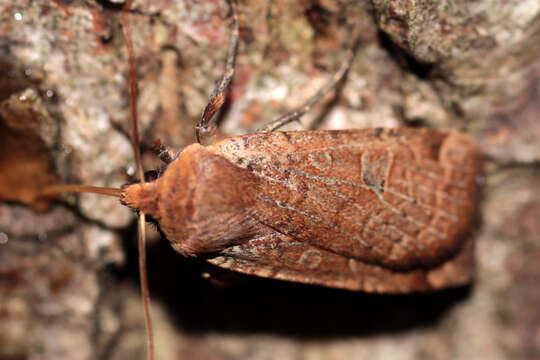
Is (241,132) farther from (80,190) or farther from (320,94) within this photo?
(80,190)

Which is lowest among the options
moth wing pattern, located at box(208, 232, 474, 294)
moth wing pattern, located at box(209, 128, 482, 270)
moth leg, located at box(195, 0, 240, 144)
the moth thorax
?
moth wing pattern, located at box(208, 232, 474, 294)

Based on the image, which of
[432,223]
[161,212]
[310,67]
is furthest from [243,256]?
[310,67]

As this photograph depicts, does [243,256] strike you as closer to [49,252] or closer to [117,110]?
[117,110]

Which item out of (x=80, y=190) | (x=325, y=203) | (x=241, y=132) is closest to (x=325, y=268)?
(x=325, y=203)

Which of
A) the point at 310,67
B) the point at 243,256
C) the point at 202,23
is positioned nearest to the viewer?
the point at 243,256

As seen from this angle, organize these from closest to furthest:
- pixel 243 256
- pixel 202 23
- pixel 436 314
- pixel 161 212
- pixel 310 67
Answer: pixel 161 212
pixel 243 256
pixel 202 23
pixel 310 67
pixel 436 314

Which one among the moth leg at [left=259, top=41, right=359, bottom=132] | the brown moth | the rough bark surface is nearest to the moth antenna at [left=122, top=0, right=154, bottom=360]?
the brown moth

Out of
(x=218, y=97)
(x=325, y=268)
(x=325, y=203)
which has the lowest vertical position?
(x=325, y=268)

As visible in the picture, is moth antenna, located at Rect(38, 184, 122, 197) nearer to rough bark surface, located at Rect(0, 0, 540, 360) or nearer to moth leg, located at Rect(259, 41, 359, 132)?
rough bark surface, located at Rect(0, 0, 540, 360)
